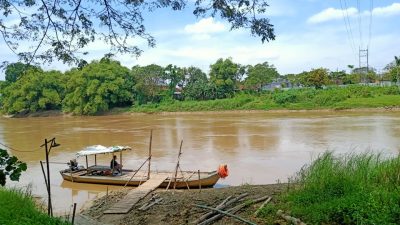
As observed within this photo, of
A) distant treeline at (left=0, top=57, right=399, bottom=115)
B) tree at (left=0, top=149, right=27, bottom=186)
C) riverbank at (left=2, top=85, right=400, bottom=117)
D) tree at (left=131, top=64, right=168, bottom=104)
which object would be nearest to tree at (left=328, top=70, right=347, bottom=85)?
distant treeline at (left=0, top=57, right=399, bottom=115)

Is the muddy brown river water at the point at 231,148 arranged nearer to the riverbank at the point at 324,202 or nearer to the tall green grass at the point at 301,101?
the riverbank at the point at 324,202

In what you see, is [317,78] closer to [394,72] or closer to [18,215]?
[394,72]

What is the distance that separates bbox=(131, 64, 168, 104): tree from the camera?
161 ft

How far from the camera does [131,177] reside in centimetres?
1222

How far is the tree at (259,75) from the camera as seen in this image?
162 ft

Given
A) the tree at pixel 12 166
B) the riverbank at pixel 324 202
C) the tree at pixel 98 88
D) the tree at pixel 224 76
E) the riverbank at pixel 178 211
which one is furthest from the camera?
the tree at pixel 224 76

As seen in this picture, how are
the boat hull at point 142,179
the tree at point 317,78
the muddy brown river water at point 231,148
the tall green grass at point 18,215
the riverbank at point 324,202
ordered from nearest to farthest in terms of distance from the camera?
1. the tall green grass at point 18,215
2. the riverbank at point 324,202
3. the boat hull at point 142,179
4. the muddy brown river water at point 231,148
5. the tree at point 317,78

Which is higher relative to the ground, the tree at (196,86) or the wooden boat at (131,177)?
the tree at (196,86)

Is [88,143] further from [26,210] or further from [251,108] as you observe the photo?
[251,108]

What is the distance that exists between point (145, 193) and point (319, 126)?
19049 millimetres

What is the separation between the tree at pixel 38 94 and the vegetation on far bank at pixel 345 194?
150 ft

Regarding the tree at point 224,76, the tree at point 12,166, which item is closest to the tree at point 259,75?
the tree at point 224,76

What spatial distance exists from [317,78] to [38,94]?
31.3 metres

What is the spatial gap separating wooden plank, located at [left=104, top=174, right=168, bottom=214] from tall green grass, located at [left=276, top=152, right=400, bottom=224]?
3398mm
